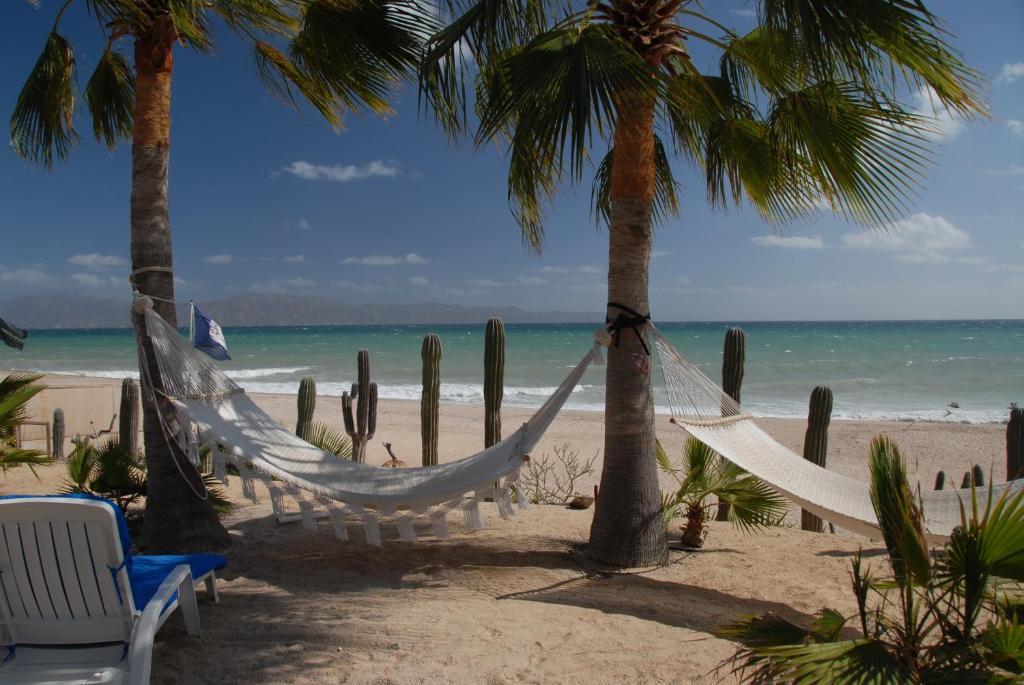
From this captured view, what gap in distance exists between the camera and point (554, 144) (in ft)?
7.86

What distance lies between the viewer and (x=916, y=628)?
1548mm

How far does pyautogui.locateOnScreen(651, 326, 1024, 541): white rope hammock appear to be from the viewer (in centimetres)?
293

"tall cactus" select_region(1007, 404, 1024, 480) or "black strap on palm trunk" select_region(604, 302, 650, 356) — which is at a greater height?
"black strap on palm trunk" select_region(604, 302, 650, 356)

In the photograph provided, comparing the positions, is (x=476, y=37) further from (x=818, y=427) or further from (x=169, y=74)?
(x=818, y=427)

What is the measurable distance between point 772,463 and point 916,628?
1.73 meters

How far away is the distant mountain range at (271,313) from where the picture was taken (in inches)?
2803

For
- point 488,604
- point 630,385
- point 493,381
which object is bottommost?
point 488,604

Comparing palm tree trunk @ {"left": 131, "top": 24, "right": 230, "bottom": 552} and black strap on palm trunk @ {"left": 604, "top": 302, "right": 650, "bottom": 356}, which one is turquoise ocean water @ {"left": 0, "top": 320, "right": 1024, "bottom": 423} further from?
palm tree trunk @ {"left": 131, "top": 24, "right": 230, "bottom": 552}

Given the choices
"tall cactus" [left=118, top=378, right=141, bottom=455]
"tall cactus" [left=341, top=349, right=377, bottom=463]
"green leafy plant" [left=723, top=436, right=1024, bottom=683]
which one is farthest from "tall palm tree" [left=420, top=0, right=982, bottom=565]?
"tall cactus" [left=118, top=378, right=141, bottom=455]

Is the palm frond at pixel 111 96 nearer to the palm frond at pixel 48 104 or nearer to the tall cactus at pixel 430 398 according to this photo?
the palm frond at pixel 48 104

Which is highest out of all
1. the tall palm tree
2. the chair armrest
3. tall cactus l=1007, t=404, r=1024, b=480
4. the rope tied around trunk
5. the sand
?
the tall palm tree

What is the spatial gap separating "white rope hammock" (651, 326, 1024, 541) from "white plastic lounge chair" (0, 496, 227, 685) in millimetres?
2208

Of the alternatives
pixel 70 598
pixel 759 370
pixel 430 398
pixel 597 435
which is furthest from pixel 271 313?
pixel 70 598

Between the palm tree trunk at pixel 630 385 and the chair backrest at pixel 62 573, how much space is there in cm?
208
